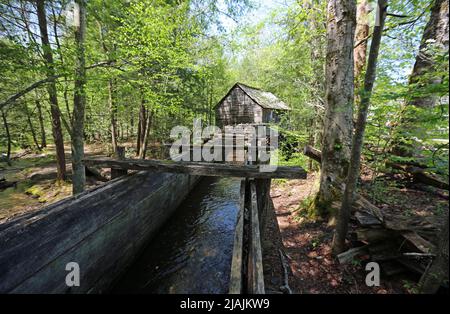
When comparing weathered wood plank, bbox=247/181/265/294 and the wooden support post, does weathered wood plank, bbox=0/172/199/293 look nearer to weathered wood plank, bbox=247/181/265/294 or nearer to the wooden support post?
the wooden support post

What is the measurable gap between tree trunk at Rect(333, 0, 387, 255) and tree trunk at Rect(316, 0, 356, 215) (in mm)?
1056

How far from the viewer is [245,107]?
747 inches

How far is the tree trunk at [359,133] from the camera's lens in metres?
2.03

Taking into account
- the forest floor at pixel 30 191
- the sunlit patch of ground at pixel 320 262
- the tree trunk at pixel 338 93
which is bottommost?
the forest floor at pixel 30 191

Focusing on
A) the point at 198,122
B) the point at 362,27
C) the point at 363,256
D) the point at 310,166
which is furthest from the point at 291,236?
the point at 198,122

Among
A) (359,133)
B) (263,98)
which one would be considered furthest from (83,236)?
(263,98)

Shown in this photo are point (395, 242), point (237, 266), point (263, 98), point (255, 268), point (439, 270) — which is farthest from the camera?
point (263, 98)

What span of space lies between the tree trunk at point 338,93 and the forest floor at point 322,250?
0.75m

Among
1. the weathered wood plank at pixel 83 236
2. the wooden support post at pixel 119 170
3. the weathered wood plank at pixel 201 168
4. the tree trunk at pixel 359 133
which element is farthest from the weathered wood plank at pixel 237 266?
the wooden support post at pixel 119 170

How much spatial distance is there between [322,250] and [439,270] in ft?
5.22

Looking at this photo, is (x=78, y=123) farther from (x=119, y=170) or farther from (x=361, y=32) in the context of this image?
(x=361, y=32)

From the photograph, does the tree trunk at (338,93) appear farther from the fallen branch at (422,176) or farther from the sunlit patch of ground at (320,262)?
the fallen branch at (422,176)
